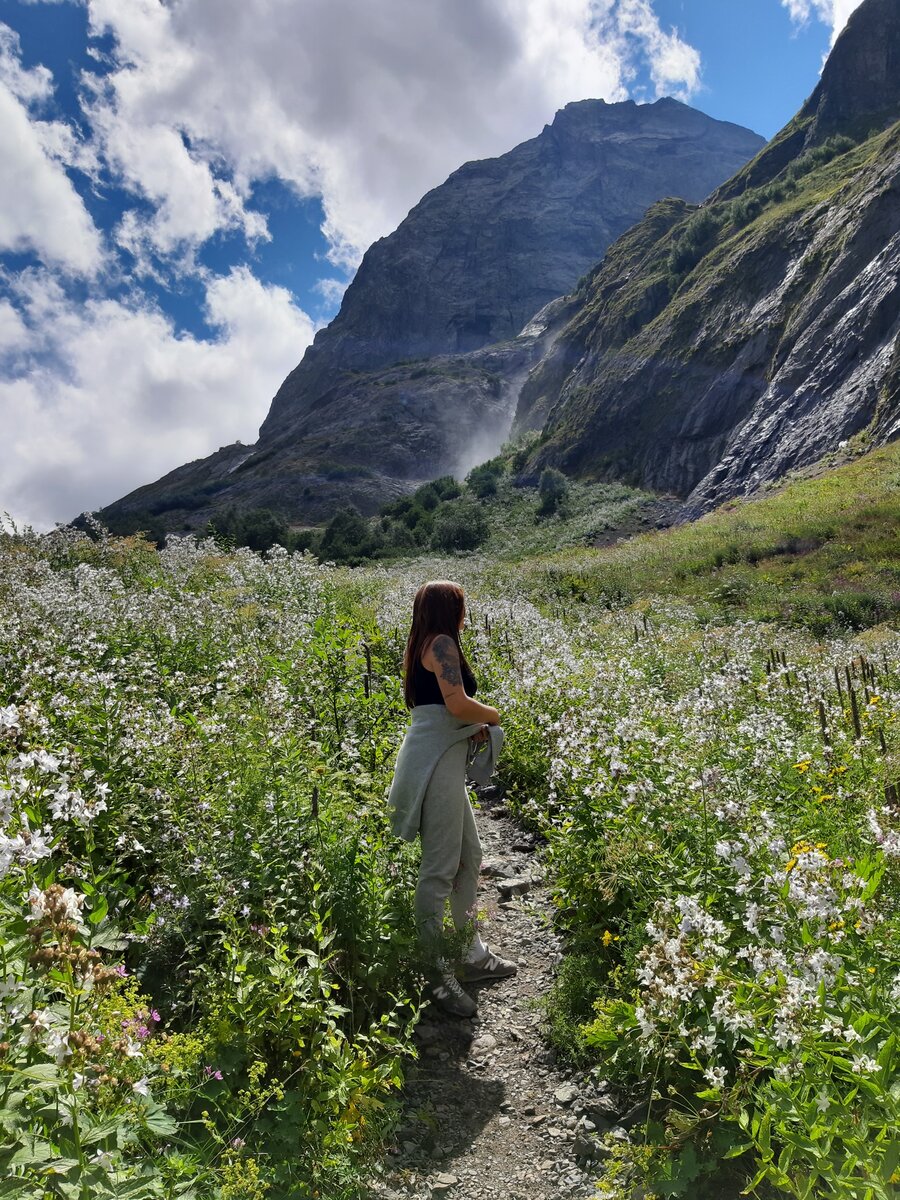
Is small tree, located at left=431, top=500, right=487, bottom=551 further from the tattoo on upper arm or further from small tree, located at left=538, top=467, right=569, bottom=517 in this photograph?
the tattoo on upper arm

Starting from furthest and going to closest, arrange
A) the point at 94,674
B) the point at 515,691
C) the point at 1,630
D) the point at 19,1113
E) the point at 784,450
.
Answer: the point at 784,450 → the point at 515,691 → the point at 1,630 → the point at 94,674 → the point at 19,1113

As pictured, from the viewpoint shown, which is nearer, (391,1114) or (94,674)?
(391,1114)

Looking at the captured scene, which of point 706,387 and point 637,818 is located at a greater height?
point 706,387

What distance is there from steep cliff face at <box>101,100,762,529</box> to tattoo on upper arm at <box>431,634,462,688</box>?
294 ft

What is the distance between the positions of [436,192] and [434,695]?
204m

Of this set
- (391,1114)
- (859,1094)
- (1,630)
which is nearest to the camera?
(859,1094)

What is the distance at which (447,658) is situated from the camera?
4.52 m

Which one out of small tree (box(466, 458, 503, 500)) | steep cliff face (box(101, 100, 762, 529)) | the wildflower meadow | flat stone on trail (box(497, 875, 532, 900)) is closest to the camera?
the wildflower meadow

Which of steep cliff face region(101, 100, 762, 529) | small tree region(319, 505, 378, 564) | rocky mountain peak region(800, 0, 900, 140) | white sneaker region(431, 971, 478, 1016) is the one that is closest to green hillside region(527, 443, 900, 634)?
white sneaker region(431, 971, 478, 1016)

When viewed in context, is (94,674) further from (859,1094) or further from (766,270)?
(766,270)

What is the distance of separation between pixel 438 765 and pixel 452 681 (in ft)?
1.84

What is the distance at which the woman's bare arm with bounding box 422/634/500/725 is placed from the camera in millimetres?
4441

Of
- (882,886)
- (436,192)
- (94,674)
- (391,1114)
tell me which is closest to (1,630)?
(94,674)

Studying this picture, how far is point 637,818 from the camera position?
4559mm
